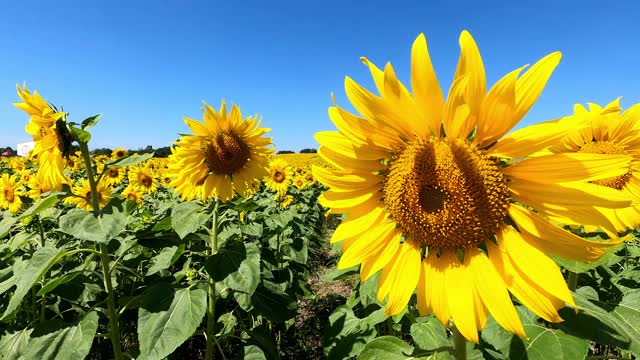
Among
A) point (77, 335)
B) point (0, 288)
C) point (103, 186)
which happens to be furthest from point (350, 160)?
point (103, 186)

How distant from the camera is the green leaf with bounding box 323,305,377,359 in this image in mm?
2414

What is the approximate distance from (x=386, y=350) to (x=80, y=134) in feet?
7.03

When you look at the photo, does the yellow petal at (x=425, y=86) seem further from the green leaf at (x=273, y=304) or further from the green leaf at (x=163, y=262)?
the green leaf at (x=163, y=262)

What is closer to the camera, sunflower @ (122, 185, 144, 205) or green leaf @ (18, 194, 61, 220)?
green leaf @ (18, 194, 61, 220)

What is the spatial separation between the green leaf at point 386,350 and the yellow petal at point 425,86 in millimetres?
923

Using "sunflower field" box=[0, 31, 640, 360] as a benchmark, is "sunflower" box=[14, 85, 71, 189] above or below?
above

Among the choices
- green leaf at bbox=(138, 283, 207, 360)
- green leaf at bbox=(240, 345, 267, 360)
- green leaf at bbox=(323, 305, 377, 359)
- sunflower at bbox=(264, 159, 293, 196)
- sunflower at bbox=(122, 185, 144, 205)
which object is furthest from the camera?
sunflower at bbox=(264, 159, 293, 196)

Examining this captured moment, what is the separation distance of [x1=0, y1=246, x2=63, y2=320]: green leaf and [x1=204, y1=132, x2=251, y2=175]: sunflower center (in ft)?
4.40

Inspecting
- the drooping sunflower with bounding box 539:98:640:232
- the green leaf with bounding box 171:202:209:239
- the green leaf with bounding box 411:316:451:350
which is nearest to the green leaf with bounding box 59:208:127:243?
the green leaf with bounding box 171:202:209:239

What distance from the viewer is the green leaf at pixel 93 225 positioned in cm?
207

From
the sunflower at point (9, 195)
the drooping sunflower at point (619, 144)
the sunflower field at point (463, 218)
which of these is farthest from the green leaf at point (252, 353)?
the sunflower at point (9, 195)

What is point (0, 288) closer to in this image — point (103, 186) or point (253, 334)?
point (253, 334)

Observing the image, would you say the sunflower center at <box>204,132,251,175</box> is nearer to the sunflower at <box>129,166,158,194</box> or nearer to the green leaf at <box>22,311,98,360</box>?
the green leaf at <box>22,311,98,360</box>

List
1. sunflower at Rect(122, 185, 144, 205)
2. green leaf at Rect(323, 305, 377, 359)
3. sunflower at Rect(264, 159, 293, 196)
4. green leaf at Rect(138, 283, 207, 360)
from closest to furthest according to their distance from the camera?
green leaf at Rect(138, 283, 207, 360)
green leaf at Rect(323, 305, 377, 359)
sunflower at Rect(122, 185, 144, 205)
sunflower at Rect(264, 159, 293, 196)
